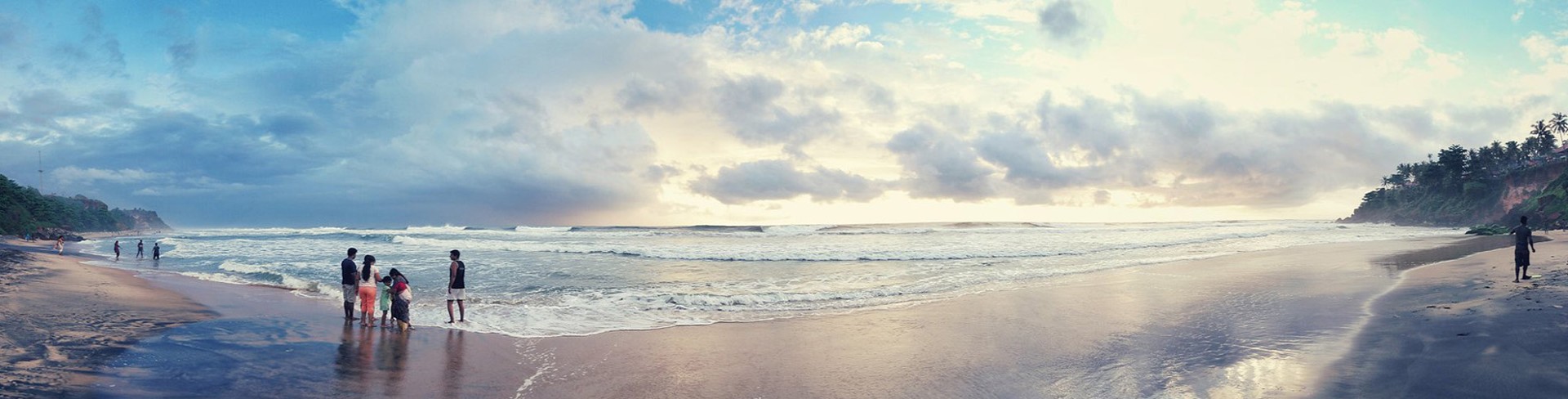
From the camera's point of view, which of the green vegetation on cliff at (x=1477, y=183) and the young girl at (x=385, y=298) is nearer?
the young girl at (x=385, y=298)

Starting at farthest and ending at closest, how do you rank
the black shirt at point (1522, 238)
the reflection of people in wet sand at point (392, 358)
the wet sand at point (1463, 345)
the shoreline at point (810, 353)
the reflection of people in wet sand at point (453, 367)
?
1. the black shirt at point (1522, 238)
2. the reflection of people in wet sand at point (392, 358)
3. the reflection of people in wet sand at point (453, 367)
4. the shoreline at point (810, 353)
5. the wet sand at point (1463, 345)

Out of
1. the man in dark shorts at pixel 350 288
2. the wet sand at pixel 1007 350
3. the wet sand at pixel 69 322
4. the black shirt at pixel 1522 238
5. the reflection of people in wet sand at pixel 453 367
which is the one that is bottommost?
the reflection of people in wet sand at pixel 453 367

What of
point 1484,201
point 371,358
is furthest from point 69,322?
point 1484,201

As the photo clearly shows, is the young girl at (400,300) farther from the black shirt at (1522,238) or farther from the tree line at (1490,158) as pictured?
the tree line at (1490,158)

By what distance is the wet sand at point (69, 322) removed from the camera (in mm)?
7293

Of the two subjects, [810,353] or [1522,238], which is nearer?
[810,353]

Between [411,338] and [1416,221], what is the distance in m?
104

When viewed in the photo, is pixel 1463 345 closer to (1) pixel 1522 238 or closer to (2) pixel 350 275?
(1) pixel 1522 238

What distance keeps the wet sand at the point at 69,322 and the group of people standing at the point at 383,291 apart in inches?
102

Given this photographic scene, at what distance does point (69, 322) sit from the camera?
10648 mm

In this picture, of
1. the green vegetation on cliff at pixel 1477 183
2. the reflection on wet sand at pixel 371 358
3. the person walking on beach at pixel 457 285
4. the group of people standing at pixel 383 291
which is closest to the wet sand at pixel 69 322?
the reflection on wet sand at pixel 371 358

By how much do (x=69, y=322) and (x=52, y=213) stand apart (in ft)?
317

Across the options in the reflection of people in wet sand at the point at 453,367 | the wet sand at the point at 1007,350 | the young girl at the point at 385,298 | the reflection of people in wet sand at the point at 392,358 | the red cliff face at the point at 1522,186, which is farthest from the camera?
the red cliff face at the point at 1522,186

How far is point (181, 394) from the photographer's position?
7.10m
